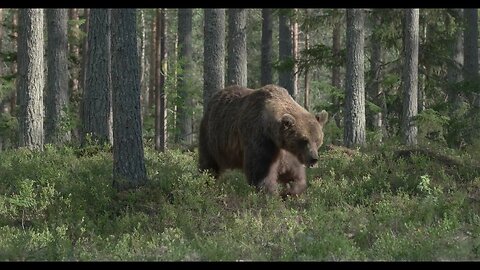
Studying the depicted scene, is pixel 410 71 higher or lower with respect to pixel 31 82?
higher

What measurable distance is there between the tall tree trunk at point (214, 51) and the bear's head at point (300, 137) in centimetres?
696

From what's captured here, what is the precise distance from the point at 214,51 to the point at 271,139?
274 inches

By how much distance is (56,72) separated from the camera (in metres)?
21.5

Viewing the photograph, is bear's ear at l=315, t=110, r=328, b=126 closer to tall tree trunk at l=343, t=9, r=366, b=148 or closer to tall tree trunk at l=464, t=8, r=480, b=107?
tall tree trunk at l=343, t=9, r=366, b=148

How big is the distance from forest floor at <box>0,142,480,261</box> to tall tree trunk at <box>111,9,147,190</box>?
22.5 inches

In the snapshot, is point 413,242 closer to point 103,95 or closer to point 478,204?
point 478,204

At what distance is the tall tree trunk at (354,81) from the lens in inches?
702

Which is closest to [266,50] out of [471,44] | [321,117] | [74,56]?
[74,56]

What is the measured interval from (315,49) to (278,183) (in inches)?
389

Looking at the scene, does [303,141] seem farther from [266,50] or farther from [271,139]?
[266,50]

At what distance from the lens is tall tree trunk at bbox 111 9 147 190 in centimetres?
1141

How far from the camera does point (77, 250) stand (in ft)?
27.4

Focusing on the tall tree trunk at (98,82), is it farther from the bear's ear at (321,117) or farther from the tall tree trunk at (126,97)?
the bear's ear at (321,117)
